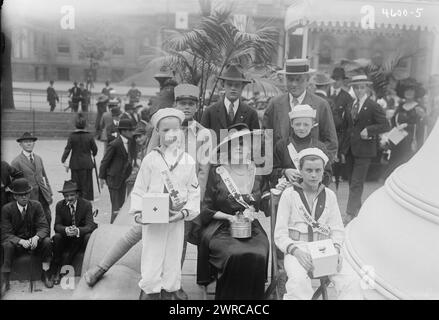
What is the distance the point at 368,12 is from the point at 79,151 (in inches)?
150

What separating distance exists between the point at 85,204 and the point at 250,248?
1.78 meters

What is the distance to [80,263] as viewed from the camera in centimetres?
421

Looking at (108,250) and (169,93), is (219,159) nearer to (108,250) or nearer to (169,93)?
(108,250)

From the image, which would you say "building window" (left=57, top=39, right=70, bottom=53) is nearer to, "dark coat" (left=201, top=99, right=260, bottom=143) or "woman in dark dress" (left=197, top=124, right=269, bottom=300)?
"dark coat" (left=201, top=99, right=260, bottom=143)

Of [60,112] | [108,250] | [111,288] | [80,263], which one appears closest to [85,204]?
[80,263]

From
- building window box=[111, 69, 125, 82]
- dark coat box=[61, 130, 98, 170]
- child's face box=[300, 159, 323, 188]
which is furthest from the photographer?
building window box=[111, 69, 125, 82]

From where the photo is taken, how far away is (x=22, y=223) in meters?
4.02

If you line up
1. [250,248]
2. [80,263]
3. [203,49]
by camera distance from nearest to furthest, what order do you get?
[250,248] → [80,263] → [203,49]

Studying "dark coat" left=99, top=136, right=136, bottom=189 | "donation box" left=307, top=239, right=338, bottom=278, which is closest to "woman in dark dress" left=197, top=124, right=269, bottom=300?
"donation box" left=307, top=239, right=338, bottom=278

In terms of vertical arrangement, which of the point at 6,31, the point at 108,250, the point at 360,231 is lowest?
the point at 108,250

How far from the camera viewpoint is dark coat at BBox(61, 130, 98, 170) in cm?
597

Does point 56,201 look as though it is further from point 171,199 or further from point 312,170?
point 312,170

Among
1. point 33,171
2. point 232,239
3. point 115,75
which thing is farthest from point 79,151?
point 115,75

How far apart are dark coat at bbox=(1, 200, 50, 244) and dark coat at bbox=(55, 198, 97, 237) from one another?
0.14 m
